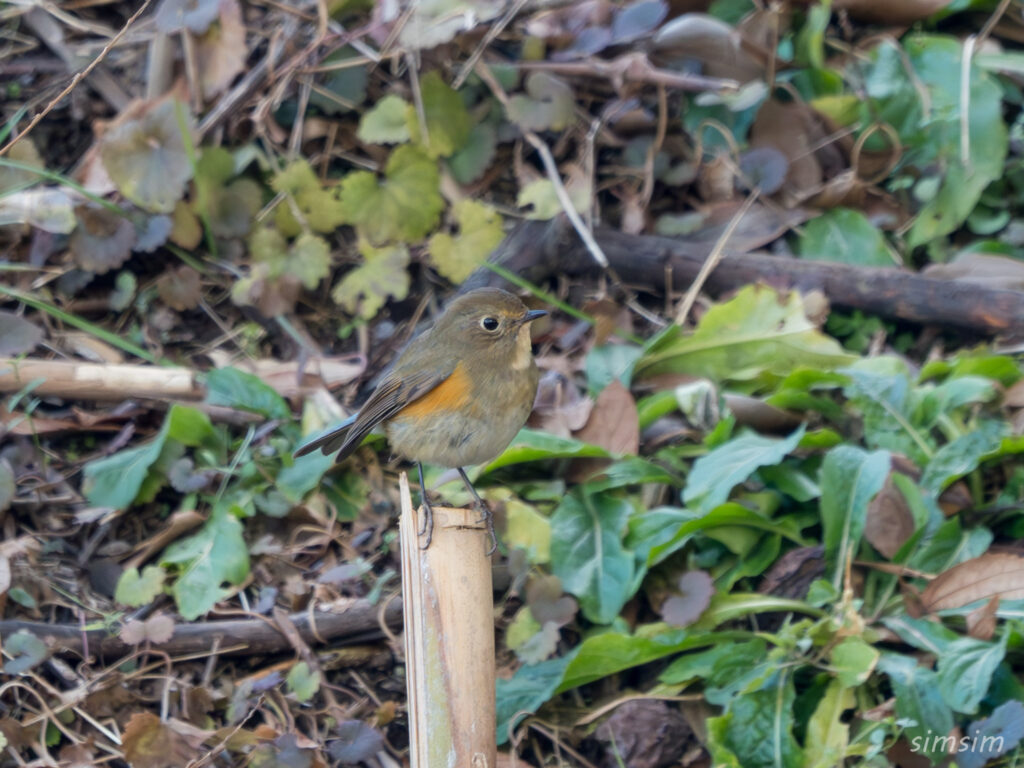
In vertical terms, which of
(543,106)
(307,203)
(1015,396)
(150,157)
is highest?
(150,157)

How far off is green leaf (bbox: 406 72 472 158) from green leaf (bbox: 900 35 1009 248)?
224 cm

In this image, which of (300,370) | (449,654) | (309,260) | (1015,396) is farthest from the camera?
(309,260)

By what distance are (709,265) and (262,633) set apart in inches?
101

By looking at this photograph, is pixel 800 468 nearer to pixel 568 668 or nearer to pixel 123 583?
pixel 568 668

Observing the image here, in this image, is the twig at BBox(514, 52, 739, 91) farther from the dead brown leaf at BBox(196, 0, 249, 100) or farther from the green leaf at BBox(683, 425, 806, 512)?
the green leaf at BBox(683, 425, 806, 512)

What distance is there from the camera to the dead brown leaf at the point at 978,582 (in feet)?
11.9

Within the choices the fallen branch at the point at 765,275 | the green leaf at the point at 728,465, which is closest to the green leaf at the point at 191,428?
the fallen branch at the point at 765,275

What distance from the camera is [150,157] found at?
16.7 feet

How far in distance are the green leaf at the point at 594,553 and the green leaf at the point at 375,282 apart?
57.6 inches

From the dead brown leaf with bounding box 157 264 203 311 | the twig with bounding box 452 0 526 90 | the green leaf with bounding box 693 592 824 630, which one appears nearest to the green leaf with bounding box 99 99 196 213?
the dead brown leaf with bounding box 157 264 203 311

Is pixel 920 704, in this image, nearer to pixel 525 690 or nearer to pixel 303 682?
pixel 525 690

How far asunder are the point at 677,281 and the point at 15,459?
3.00 m

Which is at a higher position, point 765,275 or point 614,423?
point 765,275

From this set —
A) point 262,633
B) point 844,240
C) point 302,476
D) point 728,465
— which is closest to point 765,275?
point 844,240
